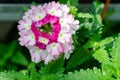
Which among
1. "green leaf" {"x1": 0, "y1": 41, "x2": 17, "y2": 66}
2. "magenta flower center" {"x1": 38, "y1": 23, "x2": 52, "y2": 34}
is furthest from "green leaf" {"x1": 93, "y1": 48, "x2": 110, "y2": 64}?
"green leaf" {"x1": 0, "y1": 41, "x2": 17, "y2": 66}

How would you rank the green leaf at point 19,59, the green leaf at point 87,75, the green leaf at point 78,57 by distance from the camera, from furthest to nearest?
1. the green leaf at point 19,59
2. the green leaf at point 78,57
3. the green leaf at point 87,75

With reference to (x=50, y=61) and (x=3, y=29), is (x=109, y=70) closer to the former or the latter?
(x=50, y=61)

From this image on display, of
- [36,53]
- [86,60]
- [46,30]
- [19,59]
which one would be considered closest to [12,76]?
[36,53]

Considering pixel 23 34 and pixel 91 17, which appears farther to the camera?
pixel 91 17

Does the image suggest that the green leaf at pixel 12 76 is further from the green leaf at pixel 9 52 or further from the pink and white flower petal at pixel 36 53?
the green leaf at pixel 9 52

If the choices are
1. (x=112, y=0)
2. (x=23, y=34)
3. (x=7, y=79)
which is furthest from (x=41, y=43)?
(x=112, y=0)

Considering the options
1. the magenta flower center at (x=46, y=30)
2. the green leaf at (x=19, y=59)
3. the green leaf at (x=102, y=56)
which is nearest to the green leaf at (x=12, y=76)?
the magenta flower center at (x=46, y=30)
